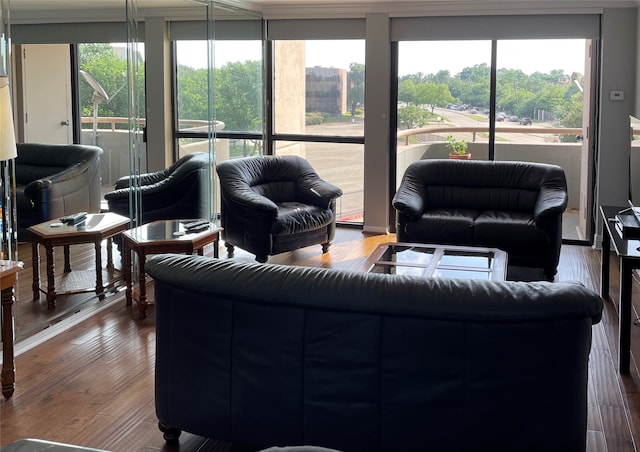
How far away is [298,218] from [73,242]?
207 cm

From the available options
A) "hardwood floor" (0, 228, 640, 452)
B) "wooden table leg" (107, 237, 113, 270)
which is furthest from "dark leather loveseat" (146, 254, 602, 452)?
"wooden table leg" (107, 237, 113, 270)

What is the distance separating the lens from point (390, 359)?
2.67 metres

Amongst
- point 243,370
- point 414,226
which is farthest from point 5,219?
point 414,226

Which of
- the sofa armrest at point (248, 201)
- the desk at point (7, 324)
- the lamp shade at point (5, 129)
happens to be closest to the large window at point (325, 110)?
the sofa armrest at point (248, 201)

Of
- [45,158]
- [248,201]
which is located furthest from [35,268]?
[248,201]

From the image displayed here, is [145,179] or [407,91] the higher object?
[407,91]

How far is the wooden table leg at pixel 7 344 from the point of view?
3559mm

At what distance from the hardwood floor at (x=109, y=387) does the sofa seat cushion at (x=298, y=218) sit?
141cm

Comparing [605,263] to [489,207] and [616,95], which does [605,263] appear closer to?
[489,207]

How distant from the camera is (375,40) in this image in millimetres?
7523

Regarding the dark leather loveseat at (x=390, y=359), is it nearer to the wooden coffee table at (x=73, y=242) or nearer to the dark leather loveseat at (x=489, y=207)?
the wooden coffee table at (x=73, y=242)

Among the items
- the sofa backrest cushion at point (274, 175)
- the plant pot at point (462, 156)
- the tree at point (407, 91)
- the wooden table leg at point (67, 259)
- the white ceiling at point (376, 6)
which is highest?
the white ceiling at point (376, 6)

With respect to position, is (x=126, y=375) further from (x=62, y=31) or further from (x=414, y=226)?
(x=414, y=226)

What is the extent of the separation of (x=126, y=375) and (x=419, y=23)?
15.8 ft
